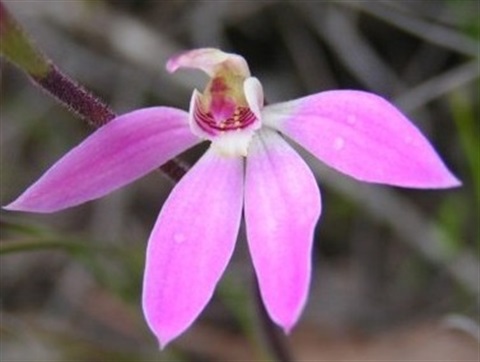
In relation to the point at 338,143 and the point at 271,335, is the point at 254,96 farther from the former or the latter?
the point at 271,335

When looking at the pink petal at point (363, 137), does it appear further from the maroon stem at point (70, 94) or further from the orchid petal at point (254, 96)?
the maroon stem at point (70, 94)

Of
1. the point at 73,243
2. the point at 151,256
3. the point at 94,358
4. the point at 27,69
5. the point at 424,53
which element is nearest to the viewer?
the point at 27,69

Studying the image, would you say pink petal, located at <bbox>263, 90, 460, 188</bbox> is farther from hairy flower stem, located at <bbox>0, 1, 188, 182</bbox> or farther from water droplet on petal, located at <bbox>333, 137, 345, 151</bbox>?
hairy flower stem, located at <bbox>0, 1, 188, 182</bbox>

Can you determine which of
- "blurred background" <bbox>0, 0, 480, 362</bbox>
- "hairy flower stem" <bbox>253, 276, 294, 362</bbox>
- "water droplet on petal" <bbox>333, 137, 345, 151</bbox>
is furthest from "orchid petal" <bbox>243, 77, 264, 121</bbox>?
"blurred background" <bbox>0, 0, 480, 362</bbox>

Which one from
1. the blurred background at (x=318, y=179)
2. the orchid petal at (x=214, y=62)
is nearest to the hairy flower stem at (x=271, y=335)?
the orchid petal at (x=214, y=62)

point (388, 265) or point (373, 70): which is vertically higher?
point (373, 70)

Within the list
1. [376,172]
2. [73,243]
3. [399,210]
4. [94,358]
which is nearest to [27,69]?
[376,172]

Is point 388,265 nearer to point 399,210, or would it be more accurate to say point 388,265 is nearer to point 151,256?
point 399,210

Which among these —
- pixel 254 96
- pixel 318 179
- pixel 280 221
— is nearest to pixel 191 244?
pixel 280 221
